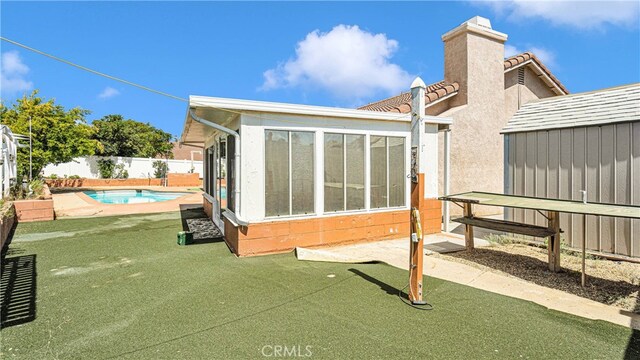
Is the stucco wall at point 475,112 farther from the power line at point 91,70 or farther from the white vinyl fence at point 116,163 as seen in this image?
the white vinyl fence at point 116,163

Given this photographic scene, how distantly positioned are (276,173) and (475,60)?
27.9ft

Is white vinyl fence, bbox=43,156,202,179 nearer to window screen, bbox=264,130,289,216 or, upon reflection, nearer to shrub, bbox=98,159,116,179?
shrub, bbox=98,159,116,179

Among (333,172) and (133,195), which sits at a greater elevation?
(333,172)

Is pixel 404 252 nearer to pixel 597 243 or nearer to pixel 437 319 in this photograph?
pixel 437 319

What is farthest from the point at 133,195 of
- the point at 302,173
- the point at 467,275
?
the point at 467,275

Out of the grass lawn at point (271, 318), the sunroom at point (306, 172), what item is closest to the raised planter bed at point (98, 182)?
the sunroom at point (306, 172)

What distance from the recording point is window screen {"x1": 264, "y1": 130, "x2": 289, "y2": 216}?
609 cm

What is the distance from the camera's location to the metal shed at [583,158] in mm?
5672

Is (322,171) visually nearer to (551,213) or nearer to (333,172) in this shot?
(333,172)

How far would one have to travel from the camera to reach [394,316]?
3.58 m

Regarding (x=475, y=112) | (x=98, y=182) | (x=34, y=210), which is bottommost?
(x=34, y=210)

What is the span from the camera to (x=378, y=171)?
23.9ft

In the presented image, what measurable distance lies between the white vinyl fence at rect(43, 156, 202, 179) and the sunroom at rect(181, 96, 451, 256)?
23090mm

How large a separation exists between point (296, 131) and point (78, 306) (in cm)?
432
